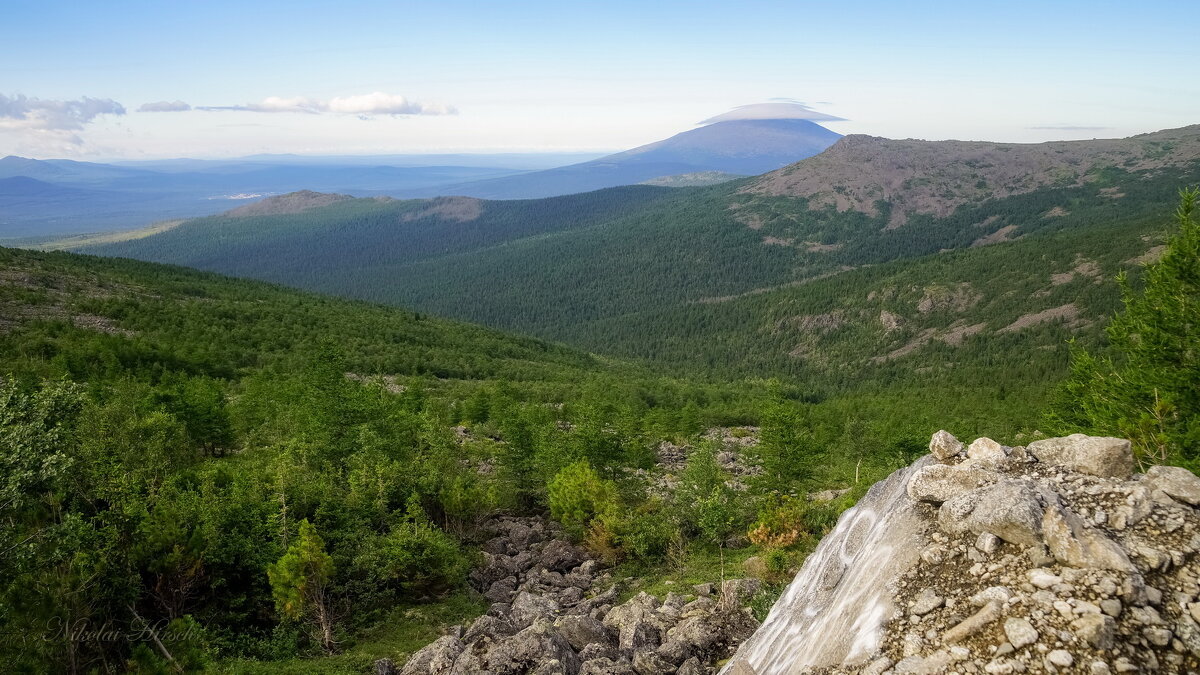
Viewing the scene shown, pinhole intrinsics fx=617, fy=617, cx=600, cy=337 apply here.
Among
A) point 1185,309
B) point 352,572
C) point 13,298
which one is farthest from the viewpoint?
point 13,298

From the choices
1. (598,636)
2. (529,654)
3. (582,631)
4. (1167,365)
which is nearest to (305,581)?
(529,654)

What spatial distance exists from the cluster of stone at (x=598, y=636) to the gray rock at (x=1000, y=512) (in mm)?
8480

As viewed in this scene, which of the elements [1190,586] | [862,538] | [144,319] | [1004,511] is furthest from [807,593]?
[144,319]

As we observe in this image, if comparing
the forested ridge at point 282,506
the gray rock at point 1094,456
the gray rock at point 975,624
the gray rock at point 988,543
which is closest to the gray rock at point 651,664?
the gray rock at point 975,624

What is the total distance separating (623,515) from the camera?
111 ft

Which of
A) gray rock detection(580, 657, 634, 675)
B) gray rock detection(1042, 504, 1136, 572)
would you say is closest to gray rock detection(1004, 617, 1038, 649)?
gray rock detection(1042, 504, 1136, 572)

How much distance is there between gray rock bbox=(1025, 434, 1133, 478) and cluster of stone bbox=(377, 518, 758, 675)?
10284mm

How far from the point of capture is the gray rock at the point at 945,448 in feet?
47.4

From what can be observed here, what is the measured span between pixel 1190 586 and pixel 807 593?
272 inches

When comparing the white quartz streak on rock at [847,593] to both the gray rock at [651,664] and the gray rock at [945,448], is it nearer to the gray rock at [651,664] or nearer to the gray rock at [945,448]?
the gray rock at [945,448]

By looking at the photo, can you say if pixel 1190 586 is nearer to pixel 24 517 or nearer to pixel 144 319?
pixel 24 517

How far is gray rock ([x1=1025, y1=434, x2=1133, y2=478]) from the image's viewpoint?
42.3 feet

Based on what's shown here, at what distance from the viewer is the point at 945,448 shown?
14.5 metres

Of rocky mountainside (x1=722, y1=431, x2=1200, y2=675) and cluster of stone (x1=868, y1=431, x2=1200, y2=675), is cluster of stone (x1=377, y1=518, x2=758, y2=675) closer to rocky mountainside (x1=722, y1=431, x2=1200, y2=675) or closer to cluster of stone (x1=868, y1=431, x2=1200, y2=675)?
rocky mountainside (x1=722, y1=431, x2=1200, y2=675)
